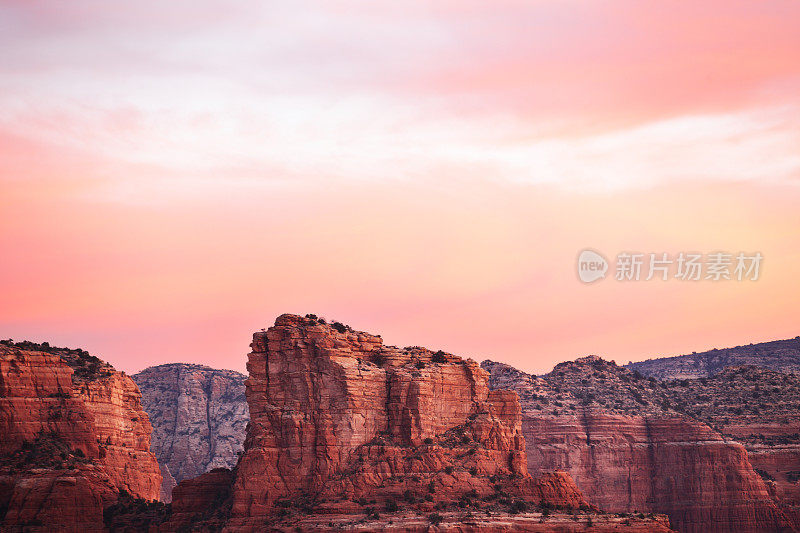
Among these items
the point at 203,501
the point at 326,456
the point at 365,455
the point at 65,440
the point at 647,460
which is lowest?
the point at 203,501

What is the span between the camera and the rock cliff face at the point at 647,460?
15850cm

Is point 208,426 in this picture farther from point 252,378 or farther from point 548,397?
point 252,378

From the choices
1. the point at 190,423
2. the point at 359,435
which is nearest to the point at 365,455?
the point at 359,435

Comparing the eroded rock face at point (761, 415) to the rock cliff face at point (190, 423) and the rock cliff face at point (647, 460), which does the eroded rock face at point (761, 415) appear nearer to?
the rock cliff face at point (647, 460)

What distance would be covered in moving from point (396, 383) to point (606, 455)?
57.4 metres

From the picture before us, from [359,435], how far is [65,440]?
22.1m

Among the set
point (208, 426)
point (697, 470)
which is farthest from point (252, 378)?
point (208, 426)

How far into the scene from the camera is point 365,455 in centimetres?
10894

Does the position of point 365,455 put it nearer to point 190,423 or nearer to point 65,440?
point 65,440

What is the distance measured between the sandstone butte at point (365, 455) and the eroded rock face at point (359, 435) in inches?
2.8

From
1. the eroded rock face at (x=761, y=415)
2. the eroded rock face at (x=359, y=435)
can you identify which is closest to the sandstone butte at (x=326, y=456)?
the eroded rock face at (x=359, y=435)

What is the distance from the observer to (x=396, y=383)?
111m

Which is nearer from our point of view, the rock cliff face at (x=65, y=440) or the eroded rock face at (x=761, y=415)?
the rock cliff face at (x=65, y=440)

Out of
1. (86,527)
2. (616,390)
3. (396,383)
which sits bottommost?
(86,527)
